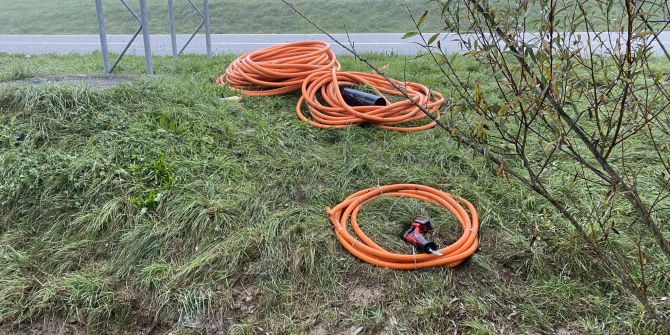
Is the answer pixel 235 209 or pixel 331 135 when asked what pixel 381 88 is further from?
pixel 235 209

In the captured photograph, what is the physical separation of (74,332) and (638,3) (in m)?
2.56

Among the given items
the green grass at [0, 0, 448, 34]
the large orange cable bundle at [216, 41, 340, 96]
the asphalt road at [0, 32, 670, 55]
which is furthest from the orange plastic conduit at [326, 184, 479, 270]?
the green grass at [0, 0, 448, 34]

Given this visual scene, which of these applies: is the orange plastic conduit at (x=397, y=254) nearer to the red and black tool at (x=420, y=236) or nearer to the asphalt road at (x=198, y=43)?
the red and black tool at (x=420, y=236)

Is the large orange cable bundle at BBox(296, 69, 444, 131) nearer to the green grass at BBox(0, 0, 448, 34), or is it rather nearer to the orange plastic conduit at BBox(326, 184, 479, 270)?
the orange plastic conduit at BBox(326, 184, 479, 270)

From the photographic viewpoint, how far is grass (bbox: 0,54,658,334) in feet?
7.04

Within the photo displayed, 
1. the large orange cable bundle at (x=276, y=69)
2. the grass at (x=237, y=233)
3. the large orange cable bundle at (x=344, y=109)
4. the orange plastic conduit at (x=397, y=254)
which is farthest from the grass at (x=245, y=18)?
the orange plastic conduit at (x=397, y=254)

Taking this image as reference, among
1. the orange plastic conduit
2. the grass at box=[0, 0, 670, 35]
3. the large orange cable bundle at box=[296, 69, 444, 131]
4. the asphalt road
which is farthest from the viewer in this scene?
the grass at box=[0, 0, 670, 35]

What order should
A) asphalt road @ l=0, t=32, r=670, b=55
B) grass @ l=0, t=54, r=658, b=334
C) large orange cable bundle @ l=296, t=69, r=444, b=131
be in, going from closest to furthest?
grass @ l=0, t=54, r=658, b=334 < large orange cable bundle @ l=296, t=69, r=444, b=131 < asphalt road @ l=0, t=32, r=670, b=55

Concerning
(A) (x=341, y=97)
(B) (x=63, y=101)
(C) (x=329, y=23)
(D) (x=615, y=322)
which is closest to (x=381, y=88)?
(A) (x=341, y=97)

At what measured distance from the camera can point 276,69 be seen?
467 cm

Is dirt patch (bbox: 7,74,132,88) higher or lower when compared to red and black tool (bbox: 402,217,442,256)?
higher

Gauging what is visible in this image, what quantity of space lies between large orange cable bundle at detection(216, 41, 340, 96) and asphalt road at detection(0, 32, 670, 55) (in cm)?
384

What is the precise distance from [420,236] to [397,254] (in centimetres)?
19

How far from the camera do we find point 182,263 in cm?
242
